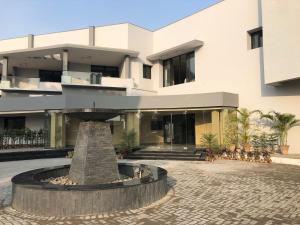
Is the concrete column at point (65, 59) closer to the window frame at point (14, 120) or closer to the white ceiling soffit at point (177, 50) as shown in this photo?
the window frame at point (14, 120)

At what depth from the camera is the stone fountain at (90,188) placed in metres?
6.41

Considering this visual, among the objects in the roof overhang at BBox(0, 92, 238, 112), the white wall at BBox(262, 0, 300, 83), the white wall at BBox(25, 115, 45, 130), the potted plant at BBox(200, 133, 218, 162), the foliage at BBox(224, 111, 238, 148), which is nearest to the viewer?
the white wall at BBox(262, 0, 300, 83)

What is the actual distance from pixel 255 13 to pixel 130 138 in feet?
36.3

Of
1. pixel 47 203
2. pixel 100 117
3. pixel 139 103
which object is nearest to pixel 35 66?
pixel 139 103

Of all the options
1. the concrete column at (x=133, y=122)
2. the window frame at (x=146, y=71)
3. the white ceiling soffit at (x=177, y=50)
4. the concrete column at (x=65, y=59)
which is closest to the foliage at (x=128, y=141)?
the concrete column at (x=133, y=122)

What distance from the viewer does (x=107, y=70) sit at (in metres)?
28.6

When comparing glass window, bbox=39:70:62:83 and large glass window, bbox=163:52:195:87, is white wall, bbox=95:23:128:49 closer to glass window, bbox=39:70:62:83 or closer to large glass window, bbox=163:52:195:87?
large glass window, bbox=163:52:195:87

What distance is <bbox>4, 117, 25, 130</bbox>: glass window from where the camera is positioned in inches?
1023

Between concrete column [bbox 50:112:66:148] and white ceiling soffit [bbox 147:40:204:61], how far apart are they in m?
9.70

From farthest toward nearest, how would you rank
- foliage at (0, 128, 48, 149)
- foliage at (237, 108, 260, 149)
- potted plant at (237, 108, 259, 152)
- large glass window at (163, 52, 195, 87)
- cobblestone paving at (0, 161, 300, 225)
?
1. large glass window at (163, 52, 195, 87)
2. foliage at (0, 128, 48, 149)
3. foliage at (237, 108, 260, 149)
4. potted plant at (237, 108, 259, 152)
5. cobblestone paving at (0, 161, 300, 225)

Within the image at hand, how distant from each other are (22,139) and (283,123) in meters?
17.0

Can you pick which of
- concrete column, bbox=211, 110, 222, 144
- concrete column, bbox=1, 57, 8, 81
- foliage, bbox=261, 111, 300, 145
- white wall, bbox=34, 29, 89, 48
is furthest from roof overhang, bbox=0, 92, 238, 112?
white wall, bbox=34, 29, 89, 48

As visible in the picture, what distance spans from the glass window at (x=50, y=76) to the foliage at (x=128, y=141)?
1389cm

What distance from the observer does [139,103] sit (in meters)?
19.6
